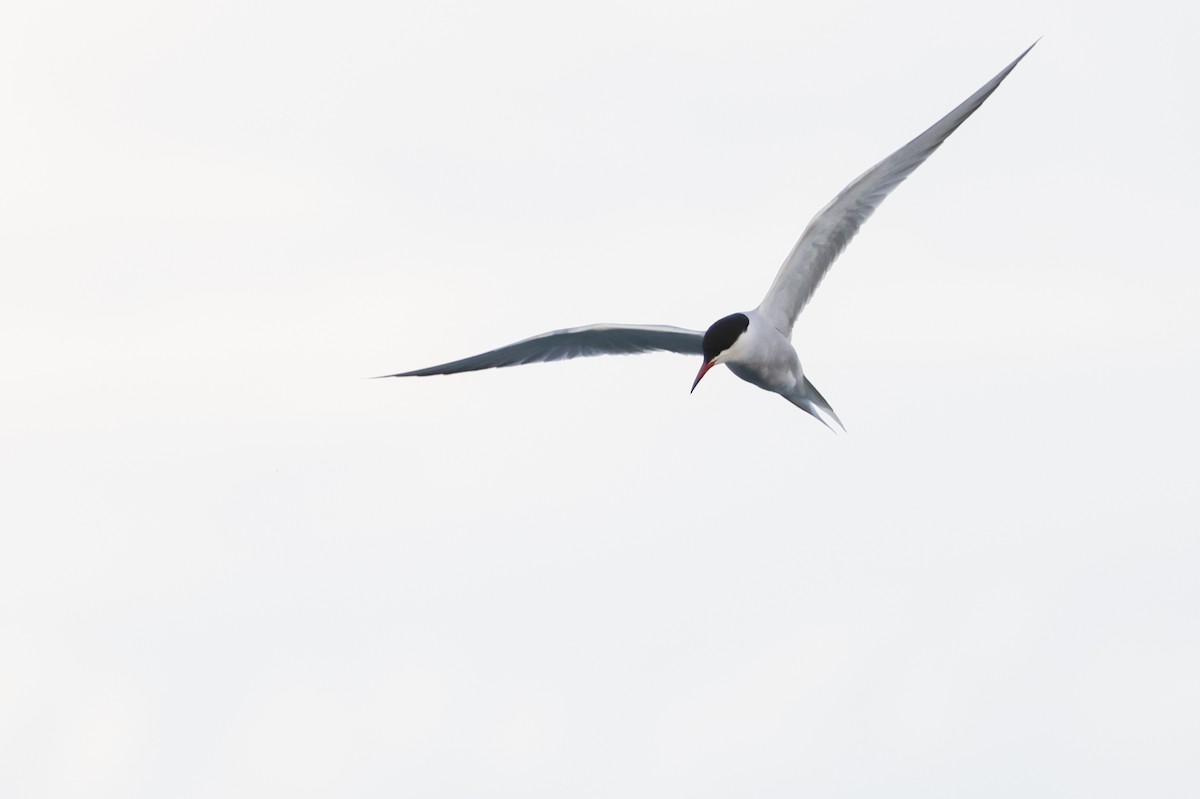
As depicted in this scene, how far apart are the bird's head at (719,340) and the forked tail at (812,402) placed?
1463 mm

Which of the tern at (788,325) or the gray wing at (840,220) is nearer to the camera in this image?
the tern at (788,325)

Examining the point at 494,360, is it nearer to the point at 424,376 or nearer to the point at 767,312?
the point at 424,376

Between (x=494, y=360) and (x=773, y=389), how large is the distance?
2.17 metres

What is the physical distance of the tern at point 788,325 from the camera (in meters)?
12.8

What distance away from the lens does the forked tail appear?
532 inches

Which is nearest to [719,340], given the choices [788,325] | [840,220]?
[788,325]

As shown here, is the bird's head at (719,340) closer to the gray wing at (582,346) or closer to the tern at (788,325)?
the tern at (788,325)

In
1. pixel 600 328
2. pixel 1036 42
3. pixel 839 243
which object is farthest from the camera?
pixel 839 243

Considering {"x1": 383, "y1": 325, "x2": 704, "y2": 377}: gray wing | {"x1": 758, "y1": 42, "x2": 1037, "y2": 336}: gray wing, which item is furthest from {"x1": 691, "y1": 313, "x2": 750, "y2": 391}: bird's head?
{"x1": 758, "y1": 42, "x2": 1037, "y2": 336}: gray wing

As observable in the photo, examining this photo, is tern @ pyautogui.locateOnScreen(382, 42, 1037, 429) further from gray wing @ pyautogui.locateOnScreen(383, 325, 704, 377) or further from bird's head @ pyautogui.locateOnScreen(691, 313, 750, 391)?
bird's head @ pyautogui.locateOnScreen(691, 313, 750, 391)

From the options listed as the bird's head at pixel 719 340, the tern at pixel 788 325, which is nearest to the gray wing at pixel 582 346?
the tern at pixel 788 325

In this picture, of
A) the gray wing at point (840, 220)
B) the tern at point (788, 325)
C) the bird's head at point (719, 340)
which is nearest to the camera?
the bird's head at point (719, 340)

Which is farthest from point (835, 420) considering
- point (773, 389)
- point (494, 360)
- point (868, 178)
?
point (494, 360)

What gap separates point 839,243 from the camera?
13625mm
